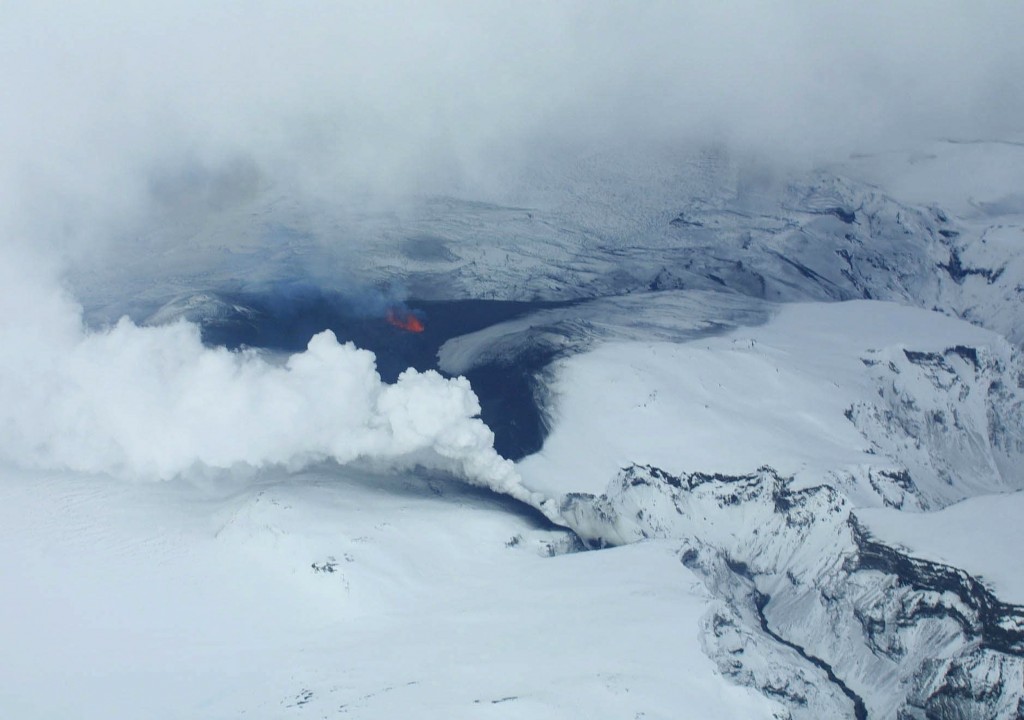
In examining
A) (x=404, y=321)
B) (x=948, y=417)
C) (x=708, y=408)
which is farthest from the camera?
(x=404, y=321)

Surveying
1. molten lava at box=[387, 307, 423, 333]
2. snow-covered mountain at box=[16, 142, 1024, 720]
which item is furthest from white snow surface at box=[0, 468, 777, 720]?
molten lava at box=[387, 307, 423, 333]

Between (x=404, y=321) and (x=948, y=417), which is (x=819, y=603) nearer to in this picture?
(x=948, y=417)

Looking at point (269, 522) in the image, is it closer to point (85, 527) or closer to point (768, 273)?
point (85, 527)

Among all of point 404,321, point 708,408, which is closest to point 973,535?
point 708,408

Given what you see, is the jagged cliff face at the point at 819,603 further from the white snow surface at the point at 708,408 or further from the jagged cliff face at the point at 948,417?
the jagged cliff face at the point at 948,417

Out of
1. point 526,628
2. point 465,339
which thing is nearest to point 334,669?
point 526,628

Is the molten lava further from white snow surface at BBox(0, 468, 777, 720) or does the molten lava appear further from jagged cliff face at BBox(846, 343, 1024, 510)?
jagged cliff face at BBox(846, 343, 1024, 510)

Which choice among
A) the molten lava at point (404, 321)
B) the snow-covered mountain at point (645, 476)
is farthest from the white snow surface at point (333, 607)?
the molten lava at point (404, 321)
